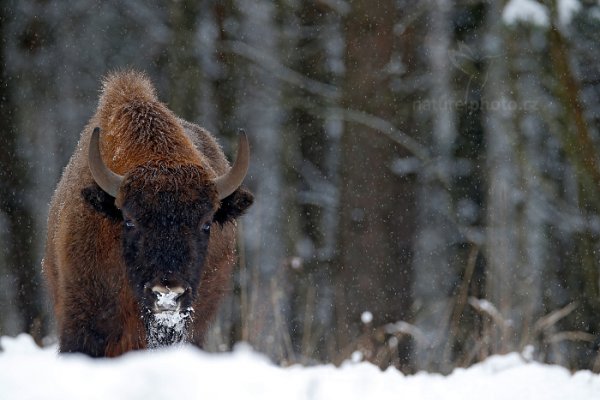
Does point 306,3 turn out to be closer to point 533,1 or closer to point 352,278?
point 352,278

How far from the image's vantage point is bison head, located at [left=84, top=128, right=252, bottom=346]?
18.4ft

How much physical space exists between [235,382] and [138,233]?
2.46 metres

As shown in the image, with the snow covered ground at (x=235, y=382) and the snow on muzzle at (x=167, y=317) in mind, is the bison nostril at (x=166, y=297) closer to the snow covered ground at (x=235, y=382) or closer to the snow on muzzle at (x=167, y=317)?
the snow on muzzle at (x=167, y=317)

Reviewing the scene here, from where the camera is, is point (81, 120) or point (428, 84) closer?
point (428, 84)

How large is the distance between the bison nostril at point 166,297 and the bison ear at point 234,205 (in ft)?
3.95

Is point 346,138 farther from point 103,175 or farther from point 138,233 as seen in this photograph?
point 138,233

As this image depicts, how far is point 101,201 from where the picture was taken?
6.19 metres

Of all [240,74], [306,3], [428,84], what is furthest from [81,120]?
[428,84]

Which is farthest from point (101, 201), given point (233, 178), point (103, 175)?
point (233, 178)

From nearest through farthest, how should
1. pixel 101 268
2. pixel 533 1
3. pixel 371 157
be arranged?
pixel 101 268 < pixel 533 1 < pixel 371 157

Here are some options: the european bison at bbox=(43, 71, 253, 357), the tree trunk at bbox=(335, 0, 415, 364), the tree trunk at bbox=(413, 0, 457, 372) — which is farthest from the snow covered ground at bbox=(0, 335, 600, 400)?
the tree trunk at bbox=(413, 0, 457, 372)

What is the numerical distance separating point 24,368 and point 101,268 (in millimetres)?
3137

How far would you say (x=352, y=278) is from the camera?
11164mm

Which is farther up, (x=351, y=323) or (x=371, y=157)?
(x=371, y=157)
